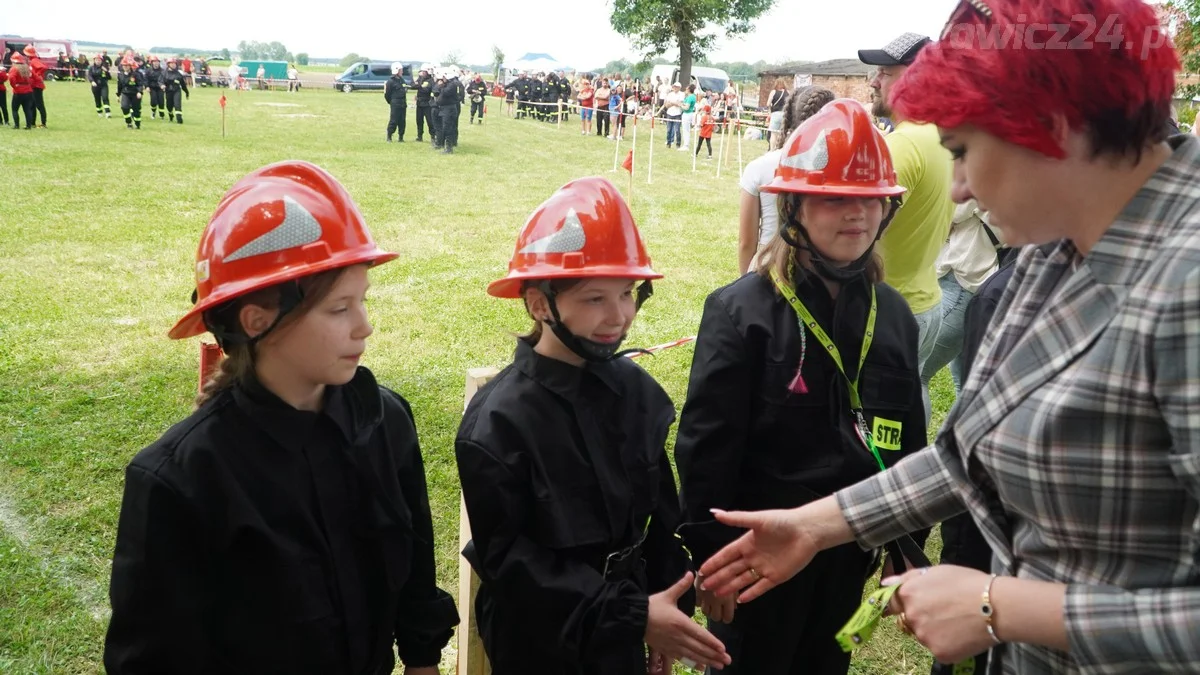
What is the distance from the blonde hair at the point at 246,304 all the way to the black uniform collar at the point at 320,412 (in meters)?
0.05

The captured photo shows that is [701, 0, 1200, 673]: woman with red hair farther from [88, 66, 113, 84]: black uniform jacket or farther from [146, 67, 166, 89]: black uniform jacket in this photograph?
[146, 67, 166, 89]: black uniform jacket

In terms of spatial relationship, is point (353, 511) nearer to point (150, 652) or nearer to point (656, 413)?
point (150, 652)

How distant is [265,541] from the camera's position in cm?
186

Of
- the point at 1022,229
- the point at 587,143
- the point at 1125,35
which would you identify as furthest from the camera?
the point at 587,143

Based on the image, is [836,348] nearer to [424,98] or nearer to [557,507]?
[557,507]

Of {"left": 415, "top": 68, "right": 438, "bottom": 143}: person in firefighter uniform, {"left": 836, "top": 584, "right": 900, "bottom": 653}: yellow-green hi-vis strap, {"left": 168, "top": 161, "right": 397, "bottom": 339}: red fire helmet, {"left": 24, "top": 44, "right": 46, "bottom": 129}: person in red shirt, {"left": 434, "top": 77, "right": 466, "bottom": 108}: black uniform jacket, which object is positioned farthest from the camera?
{"left": 415, "top": 68, "right": 438, "bottom": 143}: person in firefighter uniform

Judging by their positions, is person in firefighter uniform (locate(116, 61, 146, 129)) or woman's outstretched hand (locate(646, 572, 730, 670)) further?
person in firefighter uniform (locate(116, 61, 146, 129))

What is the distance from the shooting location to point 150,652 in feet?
5.83

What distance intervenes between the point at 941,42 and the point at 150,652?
192cm

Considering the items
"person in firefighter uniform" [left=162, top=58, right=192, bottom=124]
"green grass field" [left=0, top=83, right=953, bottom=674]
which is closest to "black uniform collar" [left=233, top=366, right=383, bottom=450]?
"green grass field" [left=0, top=83, right=953, bottom=674]

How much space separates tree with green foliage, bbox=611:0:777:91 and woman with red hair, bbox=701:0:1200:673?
57209 mm

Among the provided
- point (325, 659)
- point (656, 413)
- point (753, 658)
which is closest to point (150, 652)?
point (325, 659)

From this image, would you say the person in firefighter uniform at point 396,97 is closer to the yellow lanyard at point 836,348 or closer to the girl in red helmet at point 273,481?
the yellow lanyard at point 836,348

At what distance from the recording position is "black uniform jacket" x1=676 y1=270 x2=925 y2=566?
264 cm
